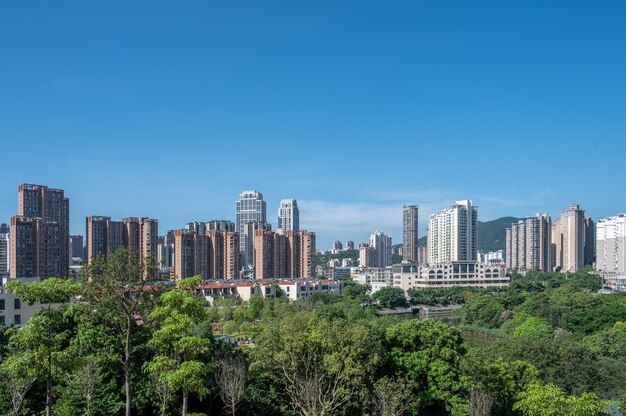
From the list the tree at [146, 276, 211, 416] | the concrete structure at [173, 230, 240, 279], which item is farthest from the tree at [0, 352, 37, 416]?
the concrete structure at [173, 230, 240, 279]

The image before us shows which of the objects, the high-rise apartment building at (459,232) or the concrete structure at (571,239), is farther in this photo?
the concrete structure at (571,239)

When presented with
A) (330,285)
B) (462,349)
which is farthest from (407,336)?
(330,285)

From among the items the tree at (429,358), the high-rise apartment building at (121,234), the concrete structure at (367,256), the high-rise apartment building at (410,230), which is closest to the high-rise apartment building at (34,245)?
the high-rise apartment building at (121,234)

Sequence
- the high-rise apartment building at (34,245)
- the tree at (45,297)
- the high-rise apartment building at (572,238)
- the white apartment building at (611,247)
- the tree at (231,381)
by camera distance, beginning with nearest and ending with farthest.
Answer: the tree at (45,297) → the tree at (231,381) → the high-rise apartment building at (34,245) → the white apartment building at (611,247) → the high-rise apartment building at (572,238)

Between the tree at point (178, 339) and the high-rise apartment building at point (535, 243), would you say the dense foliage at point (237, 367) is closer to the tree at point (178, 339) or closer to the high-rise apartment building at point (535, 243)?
the tree at point (178, 339)

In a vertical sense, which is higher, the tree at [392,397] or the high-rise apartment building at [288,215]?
the high-rise apartment building at [288,215]

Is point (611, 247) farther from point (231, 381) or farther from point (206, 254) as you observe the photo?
point (231, 381)
